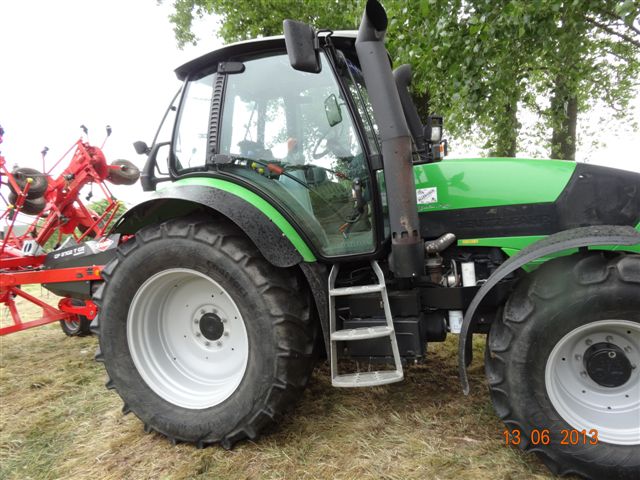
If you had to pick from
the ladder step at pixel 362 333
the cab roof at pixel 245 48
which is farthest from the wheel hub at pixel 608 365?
the cab roof at pixel 245 48

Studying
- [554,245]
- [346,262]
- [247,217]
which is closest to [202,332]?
[247,217]

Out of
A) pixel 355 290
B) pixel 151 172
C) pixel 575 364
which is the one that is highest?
pixel 151 172

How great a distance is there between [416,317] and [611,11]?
371 cm

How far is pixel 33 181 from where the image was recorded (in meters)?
4.05

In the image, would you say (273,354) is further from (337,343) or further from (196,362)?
(196,362)

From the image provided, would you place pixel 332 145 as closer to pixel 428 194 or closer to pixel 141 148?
pixel 428 194

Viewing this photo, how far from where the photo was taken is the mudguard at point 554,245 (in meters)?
1.74

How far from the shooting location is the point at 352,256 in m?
2.26

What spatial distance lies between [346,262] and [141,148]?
1.60 meters

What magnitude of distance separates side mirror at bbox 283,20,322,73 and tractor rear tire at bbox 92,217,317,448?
926 millimetres

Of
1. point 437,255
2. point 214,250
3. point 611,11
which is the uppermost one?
point 611,11

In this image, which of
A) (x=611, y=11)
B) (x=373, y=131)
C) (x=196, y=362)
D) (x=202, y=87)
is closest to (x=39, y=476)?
(x=196, y=362)

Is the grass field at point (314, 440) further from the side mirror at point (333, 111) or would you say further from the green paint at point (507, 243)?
the side mirror at point (333, 111)

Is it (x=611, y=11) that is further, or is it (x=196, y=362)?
(x=611, y=11)
